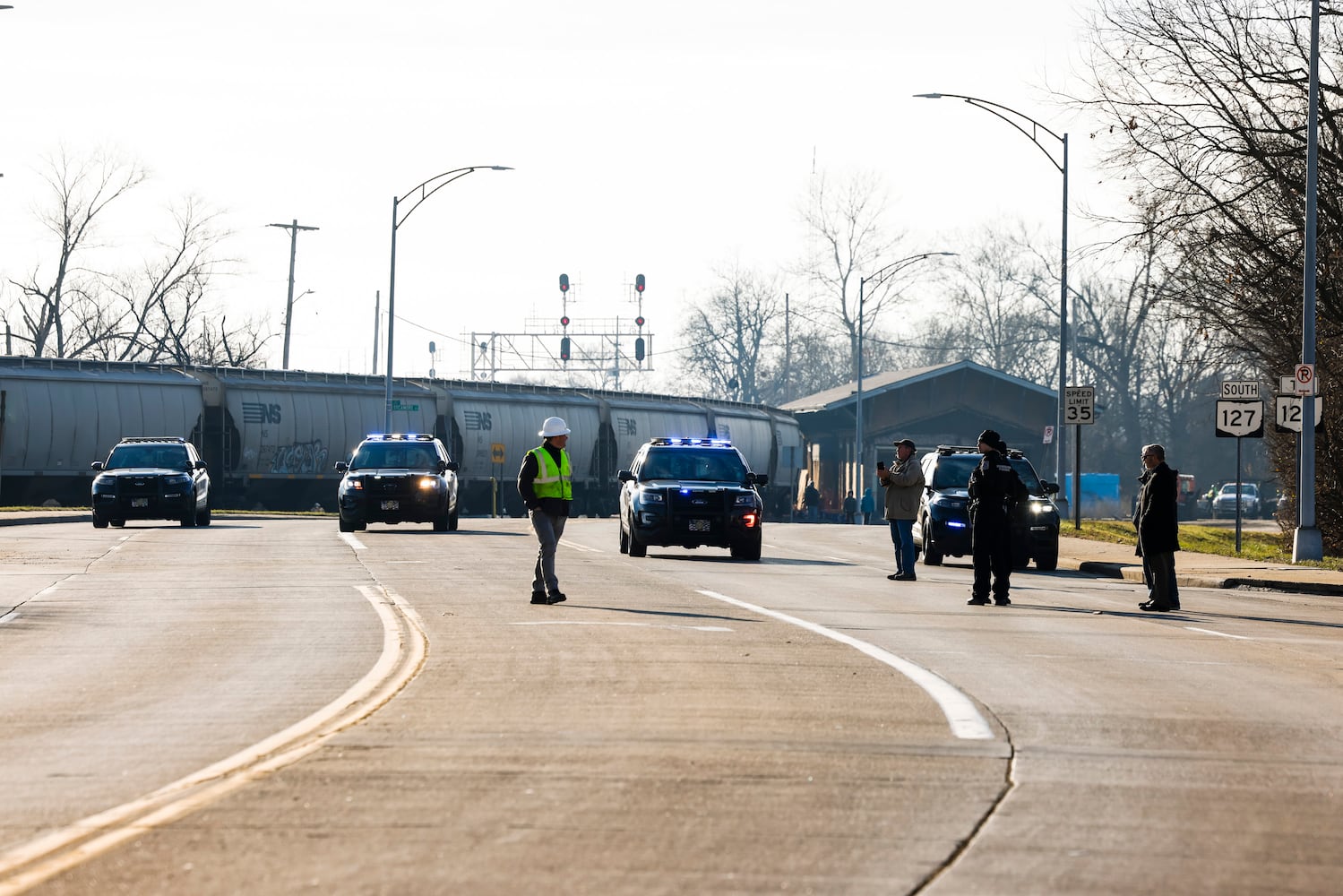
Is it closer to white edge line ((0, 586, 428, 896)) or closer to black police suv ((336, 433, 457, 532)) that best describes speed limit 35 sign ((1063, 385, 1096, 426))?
black police suv ((336, 433, 457, 532))

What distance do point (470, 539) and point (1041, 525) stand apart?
410 inches

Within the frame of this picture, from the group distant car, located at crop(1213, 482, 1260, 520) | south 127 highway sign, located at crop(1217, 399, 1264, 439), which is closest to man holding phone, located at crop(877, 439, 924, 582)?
south 127 highway sign, located at crop(1217, 399, 1264, 439)

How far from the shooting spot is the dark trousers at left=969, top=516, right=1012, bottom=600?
18.6m

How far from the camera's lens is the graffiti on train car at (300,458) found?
53.9m

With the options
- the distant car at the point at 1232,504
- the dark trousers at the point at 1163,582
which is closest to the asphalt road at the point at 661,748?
the dark trousers at the point at 1163,582

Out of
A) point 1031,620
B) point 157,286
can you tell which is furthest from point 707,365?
point 1031,620

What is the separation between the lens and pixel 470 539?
32531mm

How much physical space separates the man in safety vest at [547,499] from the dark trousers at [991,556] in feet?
13.8

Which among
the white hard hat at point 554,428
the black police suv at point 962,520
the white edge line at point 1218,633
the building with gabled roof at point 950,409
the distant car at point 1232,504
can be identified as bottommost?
the white edge line at point 1218,633

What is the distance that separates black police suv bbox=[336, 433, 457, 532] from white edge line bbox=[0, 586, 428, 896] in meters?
23.2

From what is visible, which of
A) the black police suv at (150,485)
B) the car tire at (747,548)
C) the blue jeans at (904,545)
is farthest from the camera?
the black police suv at (150,485)

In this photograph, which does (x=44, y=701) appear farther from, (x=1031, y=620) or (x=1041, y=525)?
(x=1041, y=525)

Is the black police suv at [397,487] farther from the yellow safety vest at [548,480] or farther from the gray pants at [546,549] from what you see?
the gray pants at [546,549]

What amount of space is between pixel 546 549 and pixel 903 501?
663cm
